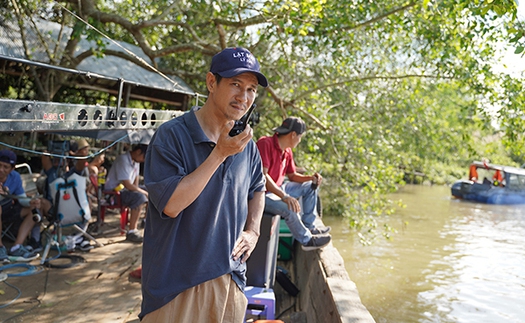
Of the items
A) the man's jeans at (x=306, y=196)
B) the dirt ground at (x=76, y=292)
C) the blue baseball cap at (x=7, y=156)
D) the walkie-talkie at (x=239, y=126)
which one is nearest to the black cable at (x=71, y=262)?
the dirt ground at (x=76, y=292)

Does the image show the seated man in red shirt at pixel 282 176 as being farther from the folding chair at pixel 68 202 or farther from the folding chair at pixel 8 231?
the folding chair at pixel 8 231

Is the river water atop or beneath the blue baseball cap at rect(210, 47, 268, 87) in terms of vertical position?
beneath

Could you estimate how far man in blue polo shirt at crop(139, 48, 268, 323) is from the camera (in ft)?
6.39

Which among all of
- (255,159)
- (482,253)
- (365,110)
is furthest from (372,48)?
(255,159)

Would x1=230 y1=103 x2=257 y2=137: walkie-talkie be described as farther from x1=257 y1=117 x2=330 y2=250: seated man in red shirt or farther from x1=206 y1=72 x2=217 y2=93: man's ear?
x1=257 y1=117 x2=330 y2=250: seated man in red shirt

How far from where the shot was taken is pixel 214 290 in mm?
2082

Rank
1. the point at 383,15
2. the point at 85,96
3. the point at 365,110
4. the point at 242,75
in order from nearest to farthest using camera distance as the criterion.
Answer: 1. the point at 242,75
2. the point at 383,15
3. the point at 365,110
4. the point at 85,96

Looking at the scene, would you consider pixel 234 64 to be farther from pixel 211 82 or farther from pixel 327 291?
pixel 327 291

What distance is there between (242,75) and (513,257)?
38.9ft

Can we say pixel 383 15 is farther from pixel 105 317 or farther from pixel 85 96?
pixel 85 96

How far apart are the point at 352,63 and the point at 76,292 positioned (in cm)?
800

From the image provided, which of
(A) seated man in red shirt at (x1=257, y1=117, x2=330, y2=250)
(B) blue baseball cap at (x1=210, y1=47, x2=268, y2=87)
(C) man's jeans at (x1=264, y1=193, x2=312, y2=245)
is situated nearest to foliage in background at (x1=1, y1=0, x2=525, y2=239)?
(A) seated man in red shirt at (x1=257, y1=117, x2=330, y2=250)

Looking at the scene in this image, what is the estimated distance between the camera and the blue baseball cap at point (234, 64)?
216 cm

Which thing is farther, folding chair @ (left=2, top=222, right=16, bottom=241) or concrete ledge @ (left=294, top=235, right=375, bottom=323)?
folding chair @ (left=2, top=222, right=16, bottom=241)
